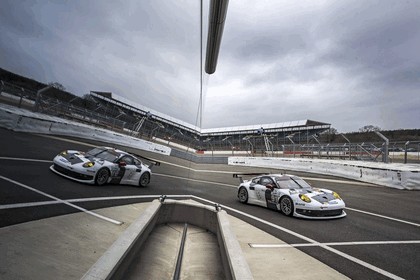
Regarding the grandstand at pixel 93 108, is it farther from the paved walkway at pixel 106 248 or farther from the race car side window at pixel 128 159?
the race car side window at pixel 128 159

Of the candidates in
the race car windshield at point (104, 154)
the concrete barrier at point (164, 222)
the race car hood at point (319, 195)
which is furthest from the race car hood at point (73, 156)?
the race car hood at point (319, 195)

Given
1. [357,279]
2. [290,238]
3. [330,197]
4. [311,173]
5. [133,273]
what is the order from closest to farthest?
[133,273]
[357,279]
[290,238]
[330,197]
[311,173]

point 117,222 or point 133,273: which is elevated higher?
point 117,222

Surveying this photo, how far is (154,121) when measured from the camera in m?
2.72

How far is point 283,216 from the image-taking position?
19.0 feet

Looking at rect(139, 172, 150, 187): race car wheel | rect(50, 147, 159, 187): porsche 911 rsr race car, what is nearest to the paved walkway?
rect(50, 147, 159, 187): porsche 911 rsr race car

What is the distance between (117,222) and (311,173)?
47.7ft

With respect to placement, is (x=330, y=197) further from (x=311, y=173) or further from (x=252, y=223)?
(x=311, y=173)

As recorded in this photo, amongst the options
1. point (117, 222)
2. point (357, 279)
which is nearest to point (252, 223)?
point (357, 279)

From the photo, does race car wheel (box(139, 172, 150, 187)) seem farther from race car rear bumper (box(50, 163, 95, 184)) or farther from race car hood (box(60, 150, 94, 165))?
race car hood (box(60, 150, 94, 165))

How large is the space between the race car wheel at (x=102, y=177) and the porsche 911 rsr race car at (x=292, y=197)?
147 inches

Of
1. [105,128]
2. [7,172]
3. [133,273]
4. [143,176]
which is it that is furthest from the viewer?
[143,176]

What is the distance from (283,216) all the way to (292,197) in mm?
484

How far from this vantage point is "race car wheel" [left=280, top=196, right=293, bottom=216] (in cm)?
576
